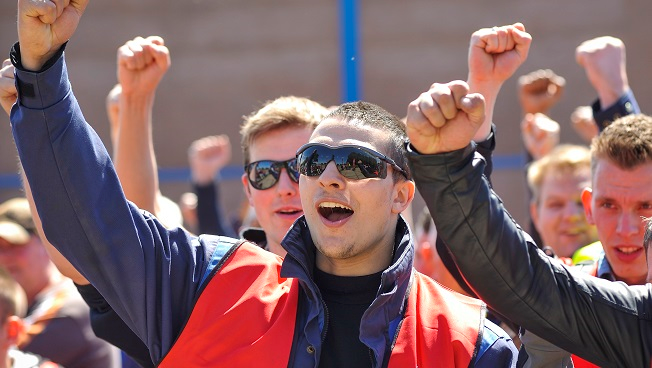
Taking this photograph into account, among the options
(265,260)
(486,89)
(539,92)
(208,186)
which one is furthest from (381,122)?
(208,186)

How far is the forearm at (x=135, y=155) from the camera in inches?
133

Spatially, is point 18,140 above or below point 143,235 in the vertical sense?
above

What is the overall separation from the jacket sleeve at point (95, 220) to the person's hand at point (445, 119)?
0.87 meters

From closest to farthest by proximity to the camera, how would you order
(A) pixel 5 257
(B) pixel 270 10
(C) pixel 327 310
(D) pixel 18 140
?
1. (D) pixel 18 140
2. (C) pixel 327 310
3. (A) pixel 5 257
4. (B) pixel 270 10

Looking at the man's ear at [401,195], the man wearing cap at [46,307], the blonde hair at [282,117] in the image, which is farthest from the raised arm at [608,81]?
the man wearing cap at [46,307]

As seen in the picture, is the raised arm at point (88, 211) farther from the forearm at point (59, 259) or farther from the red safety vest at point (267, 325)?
the forearm at point (59, 259)

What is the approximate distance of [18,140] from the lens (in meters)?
2.39

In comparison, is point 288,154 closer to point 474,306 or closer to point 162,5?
point 474,306

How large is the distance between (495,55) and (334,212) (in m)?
0.59

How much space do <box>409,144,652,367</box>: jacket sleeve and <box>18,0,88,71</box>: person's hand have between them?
91 centimetres

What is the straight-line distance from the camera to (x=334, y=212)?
8.79 feet

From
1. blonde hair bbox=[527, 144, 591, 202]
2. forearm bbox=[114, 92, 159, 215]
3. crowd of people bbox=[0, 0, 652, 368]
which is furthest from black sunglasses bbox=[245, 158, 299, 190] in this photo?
blonde hair bbox=[527, 144, 591, 202]

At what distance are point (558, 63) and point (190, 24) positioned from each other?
3.28 metres

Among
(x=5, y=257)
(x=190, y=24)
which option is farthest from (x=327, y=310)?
(x=190, y=24)
